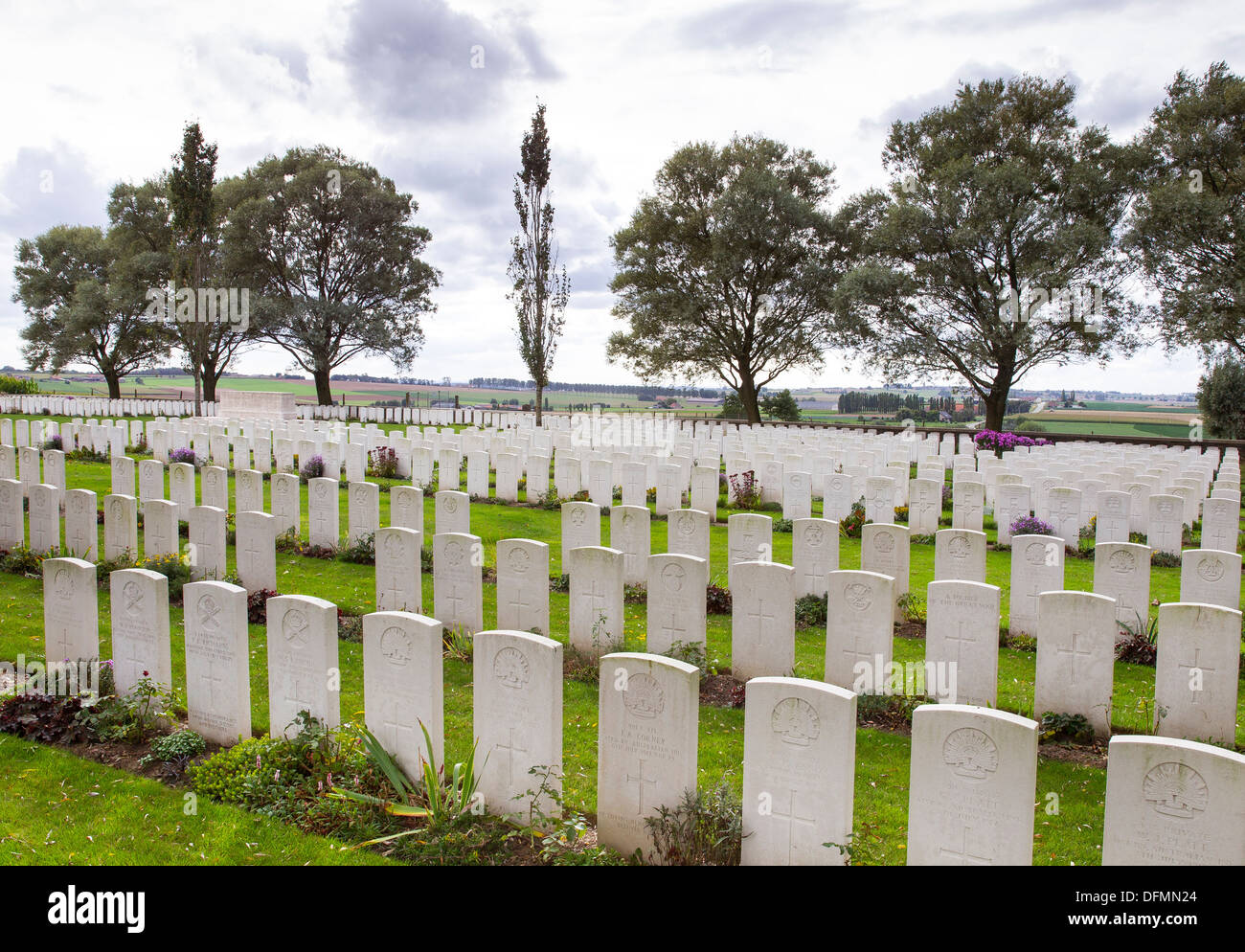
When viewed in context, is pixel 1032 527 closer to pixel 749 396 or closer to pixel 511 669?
pixel 511 669

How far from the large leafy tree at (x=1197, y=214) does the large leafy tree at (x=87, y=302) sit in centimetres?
4399

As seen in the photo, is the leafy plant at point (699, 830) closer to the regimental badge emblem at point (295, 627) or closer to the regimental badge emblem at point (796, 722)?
the regimental badge emblem at point (796, 722)

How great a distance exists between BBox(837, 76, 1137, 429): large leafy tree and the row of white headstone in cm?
2703

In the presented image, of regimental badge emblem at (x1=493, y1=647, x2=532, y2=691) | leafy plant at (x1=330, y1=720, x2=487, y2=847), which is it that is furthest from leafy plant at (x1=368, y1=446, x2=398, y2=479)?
regimental badge emblem at (x1=493, y1=647, x2=532, y2=691)

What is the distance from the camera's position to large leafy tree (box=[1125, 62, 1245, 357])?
2577 centimetres

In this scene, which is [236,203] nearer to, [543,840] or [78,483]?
[78,483]

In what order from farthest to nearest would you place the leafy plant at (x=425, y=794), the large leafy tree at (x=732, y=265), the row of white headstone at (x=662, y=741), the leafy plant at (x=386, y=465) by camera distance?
the large leafy tree at (x=732, y=265)
the leafy plant at (x=386, y=465)
the leafy plant at (x=425, y=794)
the row of white headstone at (x=662, y=741)

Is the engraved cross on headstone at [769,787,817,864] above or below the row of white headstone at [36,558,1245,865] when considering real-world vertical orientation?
below

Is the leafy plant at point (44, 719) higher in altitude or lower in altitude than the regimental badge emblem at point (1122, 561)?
lower

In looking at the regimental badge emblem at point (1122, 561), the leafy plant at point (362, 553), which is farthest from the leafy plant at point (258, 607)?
the regimental badge emblem at point (1122, 561)

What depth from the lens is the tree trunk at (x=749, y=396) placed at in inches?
1531

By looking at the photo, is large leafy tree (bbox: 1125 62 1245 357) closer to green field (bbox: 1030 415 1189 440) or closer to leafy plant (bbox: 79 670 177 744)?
green field (bbox: 1030 415 1189 440)

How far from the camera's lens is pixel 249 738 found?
5.80 metres

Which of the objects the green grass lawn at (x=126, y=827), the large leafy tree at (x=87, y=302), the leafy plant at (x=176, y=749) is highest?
Result: the large leafy tree at (x=87, y=302)
